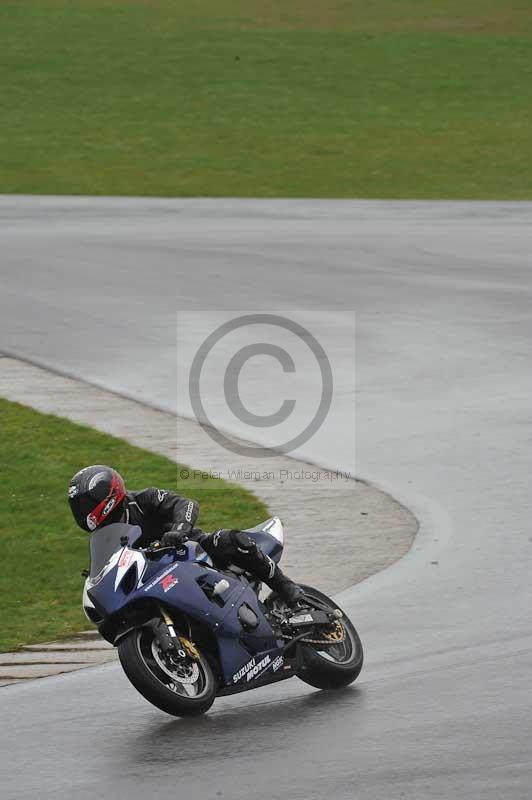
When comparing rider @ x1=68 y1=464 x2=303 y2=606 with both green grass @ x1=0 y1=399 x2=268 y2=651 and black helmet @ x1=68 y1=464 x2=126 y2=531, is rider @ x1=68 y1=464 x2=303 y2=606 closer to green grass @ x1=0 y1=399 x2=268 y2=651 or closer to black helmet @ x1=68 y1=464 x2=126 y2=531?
black helmet @ x1=68 y1=464 x2=126 y2=531

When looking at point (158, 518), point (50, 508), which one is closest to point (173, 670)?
point (158, 518)

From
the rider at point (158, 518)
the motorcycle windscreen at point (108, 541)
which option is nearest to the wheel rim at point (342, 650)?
the rider at point (158, 518)

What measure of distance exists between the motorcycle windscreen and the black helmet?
11cm

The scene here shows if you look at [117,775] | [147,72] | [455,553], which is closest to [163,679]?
[117,775]

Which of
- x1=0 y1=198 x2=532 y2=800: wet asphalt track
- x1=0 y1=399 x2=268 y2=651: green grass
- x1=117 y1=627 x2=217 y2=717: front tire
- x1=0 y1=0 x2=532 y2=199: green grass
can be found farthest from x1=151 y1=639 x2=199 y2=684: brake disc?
x1=0 y1=0 x2=532 y2=199: green grass

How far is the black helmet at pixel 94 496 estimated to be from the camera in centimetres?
827

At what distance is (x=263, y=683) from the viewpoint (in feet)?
27.7

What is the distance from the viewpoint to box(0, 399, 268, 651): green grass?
34.9ft

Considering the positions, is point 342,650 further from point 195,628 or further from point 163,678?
point 163,678

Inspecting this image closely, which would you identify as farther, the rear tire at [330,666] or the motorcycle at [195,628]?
the rear tire at [330,666]

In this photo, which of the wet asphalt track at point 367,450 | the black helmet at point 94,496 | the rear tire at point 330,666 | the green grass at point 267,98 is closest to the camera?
the wet asphalt track at point 367,450

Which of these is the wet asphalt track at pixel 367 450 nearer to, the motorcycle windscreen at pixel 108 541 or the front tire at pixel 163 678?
the front tire at pixel 163 678

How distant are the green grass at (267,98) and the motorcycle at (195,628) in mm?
22840

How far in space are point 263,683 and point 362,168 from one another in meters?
26.3
